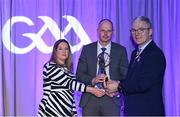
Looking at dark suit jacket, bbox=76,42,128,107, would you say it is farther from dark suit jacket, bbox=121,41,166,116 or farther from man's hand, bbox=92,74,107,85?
dark suit jacket, bbox=121,41,166,116

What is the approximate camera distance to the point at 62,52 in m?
3.94

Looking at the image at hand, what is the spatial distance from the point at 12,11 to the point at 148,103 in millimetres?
2402

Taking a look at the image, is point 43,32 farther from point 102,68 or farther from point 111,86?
point 111,86

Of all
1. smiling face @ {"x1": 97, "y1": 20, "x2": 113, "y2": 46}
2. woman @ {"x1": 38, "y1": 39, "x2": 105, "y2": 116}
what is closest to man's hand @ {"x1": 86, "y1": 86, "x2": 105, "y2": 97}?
woman @ {"x1": 38, "y1": 39, "x2": 105, "y2": 116}

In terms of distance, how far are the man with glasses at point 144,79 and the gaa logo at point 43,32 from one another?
1545 millimetres

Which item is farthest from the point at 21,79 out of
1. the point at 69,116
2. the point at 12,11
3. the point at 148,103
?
the point at 148,103

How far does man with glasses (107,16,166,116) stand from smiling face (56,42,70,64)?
79 centimetres

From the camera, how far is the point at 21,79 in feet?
15.8

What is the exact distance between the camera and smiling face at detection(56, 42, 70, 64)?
12.9 feet

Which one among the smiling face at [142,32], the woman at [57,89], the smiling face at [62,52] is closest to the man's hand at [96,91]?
the woman at [57,89]

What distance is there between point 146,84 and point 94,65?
3.83 feet

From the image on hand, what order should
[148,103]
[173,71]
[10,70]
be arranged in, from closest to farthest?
[148,103]
[10,70]
[173,71]

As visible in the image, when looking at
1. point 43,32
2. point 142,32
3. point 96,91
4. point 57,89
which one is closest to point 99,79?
point 96,91

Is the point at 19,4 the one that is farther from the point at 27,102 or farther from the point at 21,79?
the point at 27,102
